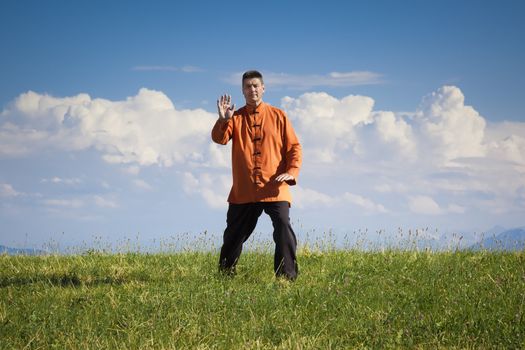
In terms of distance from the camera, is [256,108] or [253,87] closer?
[253,87]

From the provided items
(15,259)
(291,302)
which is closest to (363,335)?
(291,302)

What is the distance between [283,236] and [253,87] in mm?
2112

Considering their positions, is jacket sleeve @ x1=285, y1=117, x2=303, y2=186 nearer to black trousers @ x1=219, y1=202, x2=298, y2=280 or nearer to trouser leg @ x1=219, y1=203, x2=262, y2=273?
black trousers @ x1=219, y1=202, x2=298, y2=280

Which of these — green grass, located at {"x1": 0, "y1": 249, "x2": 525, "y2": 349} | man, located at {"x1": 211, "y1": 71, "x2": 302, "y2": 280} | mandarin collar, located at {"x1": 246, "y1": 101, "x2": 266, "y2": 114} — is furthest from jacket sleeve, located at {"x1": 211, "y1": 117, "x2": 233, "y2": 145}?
green grass, located at {"x1": 0, "y1": 249, "x2": 525, "y2": 349}

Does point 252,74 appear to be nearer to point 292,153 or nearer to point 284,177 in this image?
point 292,153

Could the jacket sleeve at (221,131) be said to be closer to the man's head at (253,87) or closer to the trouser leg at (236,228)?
the man's head at (253,87)

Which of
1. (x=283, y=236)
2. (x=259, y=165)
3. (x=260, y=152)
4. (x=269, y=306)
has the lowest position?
(x=269, y=306)

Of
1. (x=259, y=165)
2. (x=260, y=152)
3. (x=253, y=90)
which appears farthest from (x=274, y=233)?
(x=253, y=90)

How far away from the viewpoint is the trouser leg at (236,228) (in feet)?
28.2

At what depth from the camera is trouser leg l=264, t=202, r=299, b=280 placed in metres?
8.39

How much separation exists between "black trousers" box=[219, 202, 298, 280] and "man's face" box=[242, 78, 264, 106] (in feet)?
4.77

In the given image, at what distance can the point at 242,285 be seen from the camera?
27.0 feet

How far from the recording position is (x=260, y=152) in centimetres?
851

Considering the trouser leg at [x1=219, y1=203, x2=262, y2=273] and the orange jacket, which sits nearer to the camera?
the orange jacket
